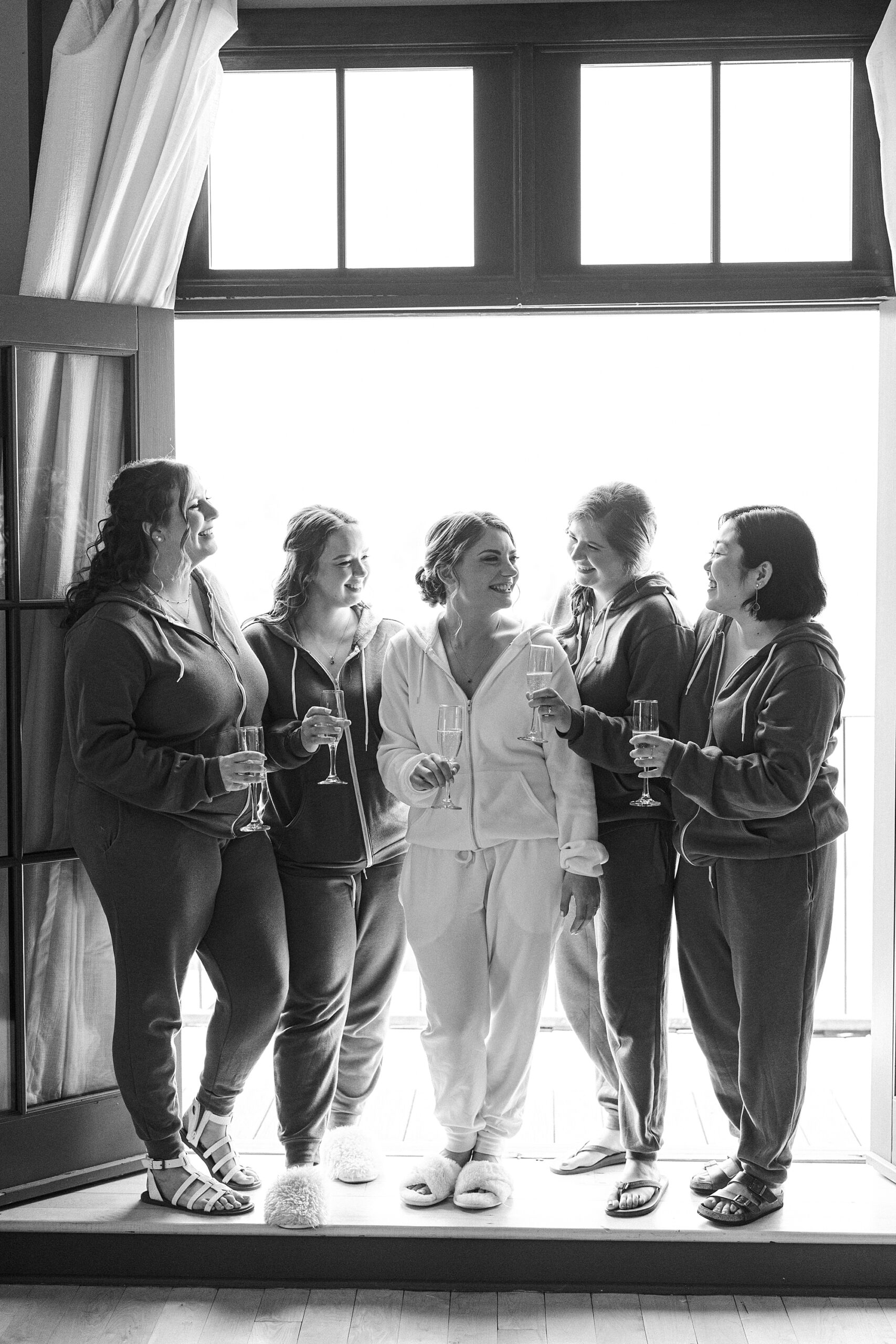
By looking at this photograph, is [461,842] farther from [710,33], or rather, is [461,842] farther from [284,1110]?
[710,33]

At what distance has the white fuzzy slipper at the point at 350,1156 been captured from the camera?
8.97 ft

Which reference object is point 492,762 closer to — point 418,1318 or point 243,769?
point 243,769

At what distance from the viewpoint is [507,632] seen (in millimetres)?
2654

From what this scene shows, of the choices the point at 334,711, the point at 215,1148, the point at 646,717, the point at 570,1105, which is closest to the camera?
the point at 646,717

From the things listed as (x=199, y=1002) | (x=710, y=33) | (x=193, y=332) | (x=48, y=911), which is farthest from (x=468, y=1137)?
(x=193, y=332)

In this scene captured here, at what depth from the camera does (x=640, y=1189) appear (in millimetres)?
2586

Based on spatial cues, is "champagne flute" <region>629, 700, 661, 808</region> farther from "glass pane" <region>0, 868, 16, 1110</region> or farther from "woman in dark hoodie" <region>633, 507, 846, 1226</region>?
"glass pane" <region>0, 868, 16, 1110</region>

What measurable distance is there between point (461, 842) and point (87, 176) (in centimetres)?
177

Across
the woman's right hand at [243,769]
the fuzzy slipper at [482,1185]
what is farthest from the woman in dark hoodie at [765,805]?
the woman's right hand at [243,769]

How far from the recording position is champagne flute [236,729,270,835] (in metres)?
2.31

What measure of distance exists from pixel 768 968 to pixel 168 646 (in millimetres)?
1416

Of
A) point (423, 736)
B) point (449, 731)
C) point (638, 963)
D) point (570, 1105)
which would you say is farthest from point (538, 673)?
point (570, 1105)

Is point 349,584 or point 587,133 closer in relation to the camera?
point 349,584

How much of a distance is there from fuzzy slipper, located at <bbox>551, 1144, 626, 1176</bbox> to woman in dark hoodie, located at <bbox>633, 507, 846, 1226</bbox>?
319 mm
